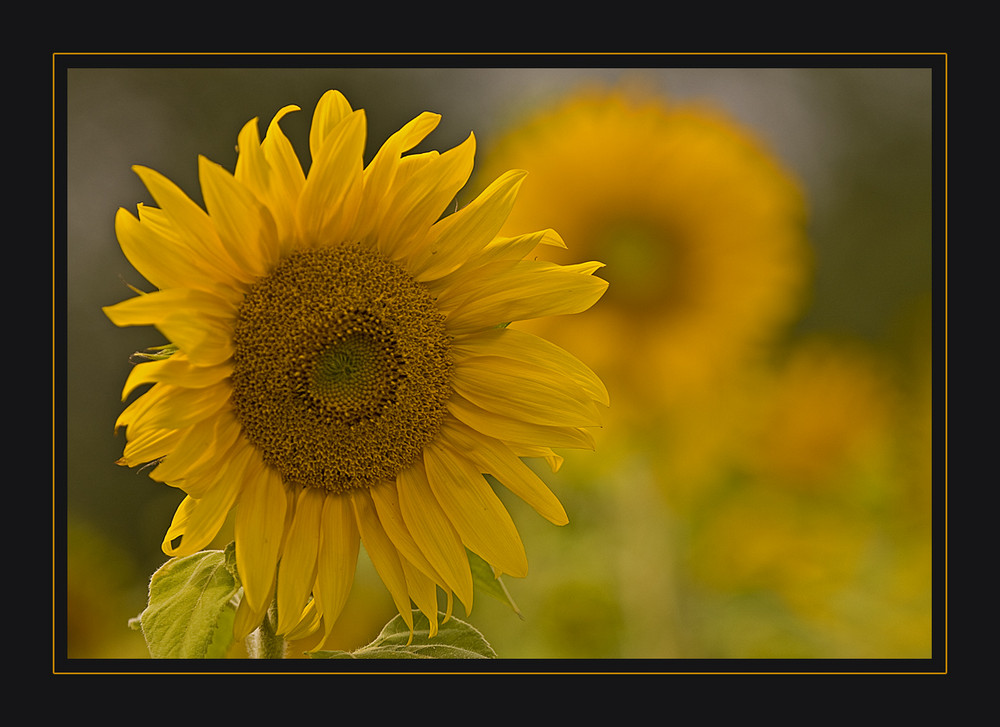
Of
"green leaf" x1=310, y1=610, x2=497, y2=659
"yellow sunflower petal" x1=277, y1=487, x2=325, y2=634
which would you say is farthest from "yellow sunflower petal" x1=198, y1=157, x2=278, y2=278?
"green leaf" x1=310, y1=610, x2=497, y2=659

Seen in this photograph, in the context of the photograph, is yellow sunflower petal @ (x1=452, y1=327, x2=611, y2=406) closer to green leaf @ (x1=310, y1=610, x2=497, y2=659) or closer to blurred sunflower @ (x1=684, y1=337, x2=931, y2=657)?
green leaf @ (x1=310, y1=610, x2=497, y2=659)

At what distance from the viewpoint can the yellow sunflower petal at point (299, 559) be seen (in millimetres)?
1410

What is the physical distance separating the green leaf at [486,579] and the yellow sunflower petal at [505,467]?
14 centimetres

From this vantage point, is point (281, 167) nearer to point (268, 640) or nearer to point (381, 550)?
point (381, 550)

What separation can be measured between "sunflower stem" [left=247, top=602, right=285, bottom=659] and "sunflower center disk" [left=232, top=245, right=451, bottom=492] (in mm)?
233

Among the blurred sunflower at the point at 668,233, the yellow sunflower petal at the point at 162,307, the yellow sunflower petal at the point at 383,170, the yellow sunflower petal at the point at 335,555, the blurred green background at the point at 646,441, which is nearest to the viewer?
the yellow sunflower petal at the point at 162,307

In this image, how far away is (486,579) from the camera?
150 cm

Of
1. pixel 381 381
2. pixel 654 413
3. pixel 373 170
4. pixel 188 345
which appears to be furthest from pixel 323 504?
pixel 654 413

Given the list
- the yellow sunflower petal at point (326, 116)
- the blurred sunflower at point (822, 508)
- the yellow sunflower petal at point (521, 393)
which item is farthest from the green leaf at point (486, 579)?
the blurred sunflower at point (822, 508)

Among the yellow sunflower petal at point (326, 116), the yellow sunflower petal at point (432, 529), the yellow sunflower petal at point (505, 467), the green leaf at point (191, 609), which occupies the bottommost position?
the green leaf at point (191, 609)

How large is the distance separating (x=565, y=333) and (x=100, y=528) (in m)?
1.14

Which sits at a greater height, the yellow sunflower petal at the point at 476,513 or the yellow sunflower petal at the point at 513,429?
the yellow sunflower petal at the point at 513,429

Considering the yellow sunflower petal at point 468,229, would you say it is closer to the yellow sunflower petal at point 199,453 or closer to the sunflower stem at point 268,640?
the yellow sunflower petal at point 199,453

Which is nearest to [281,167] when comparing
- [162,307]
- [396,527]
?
[162,307]
